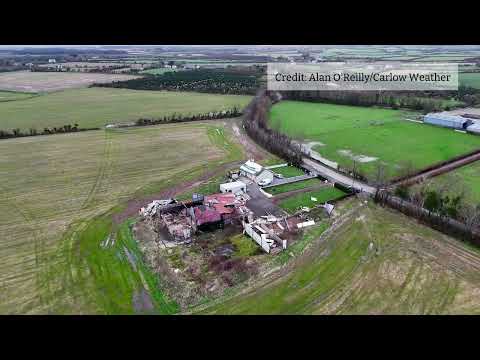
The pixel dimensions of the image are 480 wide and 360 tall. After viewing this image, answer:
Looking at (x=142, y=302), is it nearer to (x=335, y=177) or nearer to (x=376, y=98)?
Result: (x=335, y=177)

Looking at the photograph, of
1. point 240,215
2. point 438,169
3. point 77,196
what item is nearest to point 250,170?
point 240,215

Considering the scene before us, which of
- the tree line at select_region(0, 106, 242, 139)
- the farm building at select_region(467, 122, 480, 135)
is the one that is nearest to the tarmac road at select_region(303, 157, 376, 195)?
the tree line at select_region(0, 106, 242, 139)

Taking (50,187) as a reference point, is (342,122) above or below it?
above

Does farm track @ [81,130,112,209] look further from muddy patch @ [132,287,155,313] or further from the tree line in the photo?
muddy patch @ [132,287,155,313]

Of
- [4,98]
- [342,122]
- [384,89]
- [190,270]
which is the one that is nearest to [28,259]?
[190,270]

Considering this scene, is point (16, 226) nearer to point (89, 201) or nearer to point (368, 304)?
point (89, 201)

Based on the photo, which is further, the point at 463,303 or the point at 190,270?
the point at 190,270
